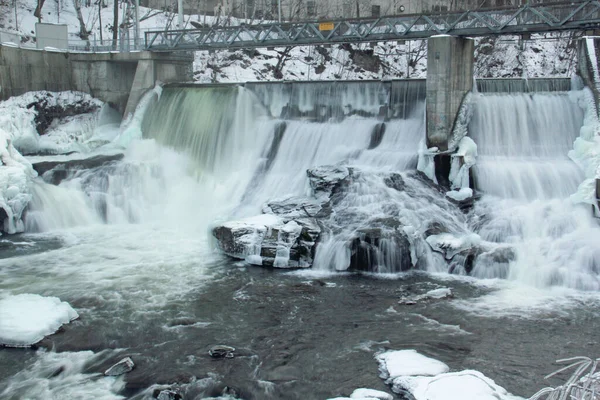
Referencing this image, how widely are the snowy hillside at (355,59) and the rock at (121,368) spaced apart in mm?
27940

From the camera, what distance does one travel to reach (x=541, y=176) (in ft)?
62.3

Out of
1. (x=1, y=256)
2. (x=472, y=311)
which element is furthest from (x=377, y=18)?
(x=1, y=256)

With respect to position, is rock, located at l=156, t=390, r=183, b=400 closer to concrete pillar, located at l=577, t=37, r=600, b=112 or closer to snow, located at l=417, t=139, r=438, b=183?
snow, located at l=417, t=139, r=438, b=183

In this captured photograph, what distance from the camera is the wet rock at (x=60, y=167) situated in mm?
22844

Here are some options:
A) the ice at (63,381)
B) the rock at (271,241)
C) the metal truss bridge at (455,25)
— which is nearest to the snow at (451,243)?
the rock at (271,241)

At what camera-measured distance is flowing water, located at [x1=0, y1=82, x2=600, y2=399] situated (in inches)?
462

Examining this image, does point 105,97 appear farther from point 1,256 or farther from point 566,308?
point 566,308

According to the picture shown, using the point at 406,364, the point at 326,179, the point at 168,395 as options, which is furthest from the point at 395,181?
the point at 168,395

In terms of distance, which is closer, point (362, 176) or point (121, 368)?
point (121, 368)

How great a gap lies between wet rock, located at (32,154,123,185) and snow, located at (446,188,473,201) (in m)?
12.6

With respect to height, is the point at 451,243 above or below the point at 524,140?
below

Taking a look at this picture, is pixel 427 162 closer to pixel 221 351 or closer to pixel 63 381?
pixel 221 351

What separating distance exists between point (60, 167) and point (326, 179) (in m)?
9.86

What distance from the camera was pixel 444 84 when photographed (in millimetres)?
20719
